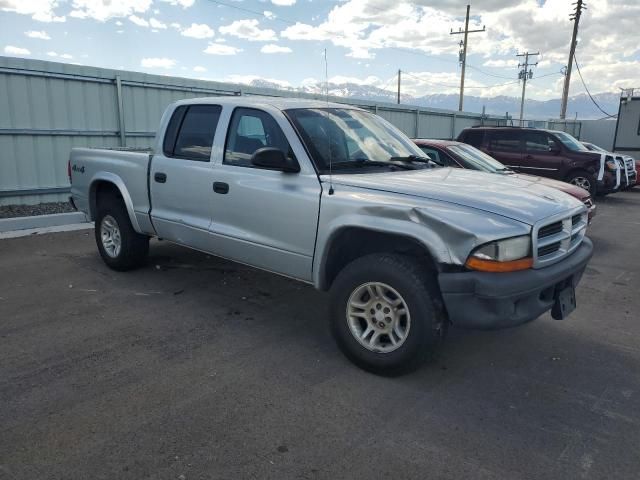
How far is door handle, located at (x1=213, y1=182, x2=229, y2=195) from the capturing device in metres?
4.36

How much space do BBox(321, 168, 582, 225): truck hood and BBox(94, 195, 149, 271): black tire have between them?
282 centimetres

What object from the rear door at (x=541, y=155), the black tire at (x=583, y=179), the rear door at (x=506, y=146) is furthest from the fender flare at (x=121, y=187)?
the black tire at (x=583, y=179)

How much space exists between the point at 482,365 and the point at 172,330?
247 centimetres

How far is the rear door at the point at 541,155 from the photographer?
1288cm

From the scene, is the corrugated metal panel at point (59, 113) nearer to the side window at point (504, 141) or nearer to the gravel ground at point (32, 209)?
the gravel ground at point (32, 209)

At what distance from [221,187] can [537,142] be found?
1090cm

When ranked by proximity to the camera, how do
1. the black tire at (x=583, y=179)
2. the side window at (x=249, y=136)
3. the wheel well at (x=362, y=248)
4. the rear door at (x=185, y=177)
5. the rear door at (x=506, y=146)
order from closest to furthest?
1. the wheel well at (x=362, y=248)
2. the side window at (x=249, y=136)
3. the rear door at (x=185, y=177)
4. the black tire at (x=583, y=179)
5. the rear door at (x=506, y=146)

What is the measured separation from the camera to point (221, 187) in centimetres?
440

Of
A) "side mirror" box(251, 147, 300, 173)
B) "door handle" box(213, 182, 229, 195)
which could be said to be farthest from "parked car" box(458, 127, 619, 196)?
"side mirror" box(251, 147, 300, 173)

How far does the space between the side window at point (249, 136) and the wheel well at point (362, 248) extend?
92 cm

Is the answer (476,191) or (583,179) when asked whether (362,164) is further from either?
(583,179)

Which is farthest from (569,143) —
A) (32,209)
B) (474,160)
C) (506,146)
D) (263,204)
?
(32,209)

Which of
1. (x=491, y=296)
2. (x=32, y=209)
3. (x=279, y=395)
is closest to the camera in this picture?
(x=491, y=296)

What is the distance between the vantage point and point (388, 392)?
3.31 metres
